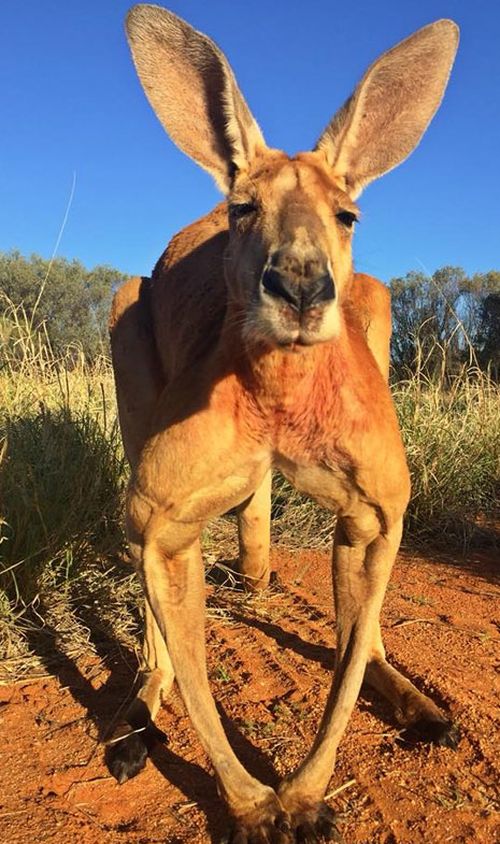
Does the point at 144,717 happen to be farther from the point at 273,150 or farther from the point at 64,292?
the point at 64,292

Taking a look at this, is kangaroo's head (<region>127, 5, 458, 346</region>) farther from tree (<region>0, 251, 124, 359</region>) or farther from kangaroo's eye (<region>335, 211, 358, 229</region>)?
tree (<region>0, 251, 124, 359</region>)

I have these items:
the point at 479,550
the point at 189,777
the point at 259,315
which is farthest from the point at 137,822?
the point at 479,550

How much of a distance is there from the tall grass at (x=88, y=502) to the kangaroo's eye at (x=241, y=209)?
83.3 inches

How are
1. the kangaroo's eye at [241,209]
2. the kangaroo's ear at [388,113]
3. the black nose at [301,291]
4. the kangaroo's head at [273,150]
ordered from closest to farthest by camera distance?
the black nose at [301,291], the kangaroo's head at [273,150], the kangaroo's eye at [241,209], the kangaroo's ear at [388,113]

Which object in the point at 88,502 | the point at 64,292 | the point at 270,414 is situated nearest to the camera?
the point at 270,414

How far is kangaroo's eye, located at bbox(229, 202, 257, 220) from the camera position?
2954mm

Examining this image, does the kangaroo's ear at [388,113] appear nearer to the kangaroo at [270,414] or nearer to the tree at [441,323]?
the kangaroo at [270,414]

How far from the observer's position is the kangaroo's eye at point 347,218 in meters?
2.98

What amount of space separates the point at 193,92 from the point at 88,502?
8.47 feet

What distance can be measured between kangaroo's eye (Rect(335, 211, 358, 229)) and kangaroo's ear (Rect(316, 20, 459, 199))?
28cm

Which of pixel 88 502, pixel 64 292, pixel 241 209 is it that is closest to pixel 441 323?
pixel 88 502

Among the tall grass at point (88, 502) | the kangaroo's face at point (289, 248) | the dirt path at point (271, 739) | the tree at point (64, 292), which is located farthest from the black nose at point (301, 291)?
the tree at point (64, 292)

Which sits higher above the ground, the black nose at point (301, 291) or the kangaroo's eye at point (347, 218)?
the kangaroo's eye at point (347, 218)

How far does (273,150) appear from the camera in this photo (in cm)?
328
